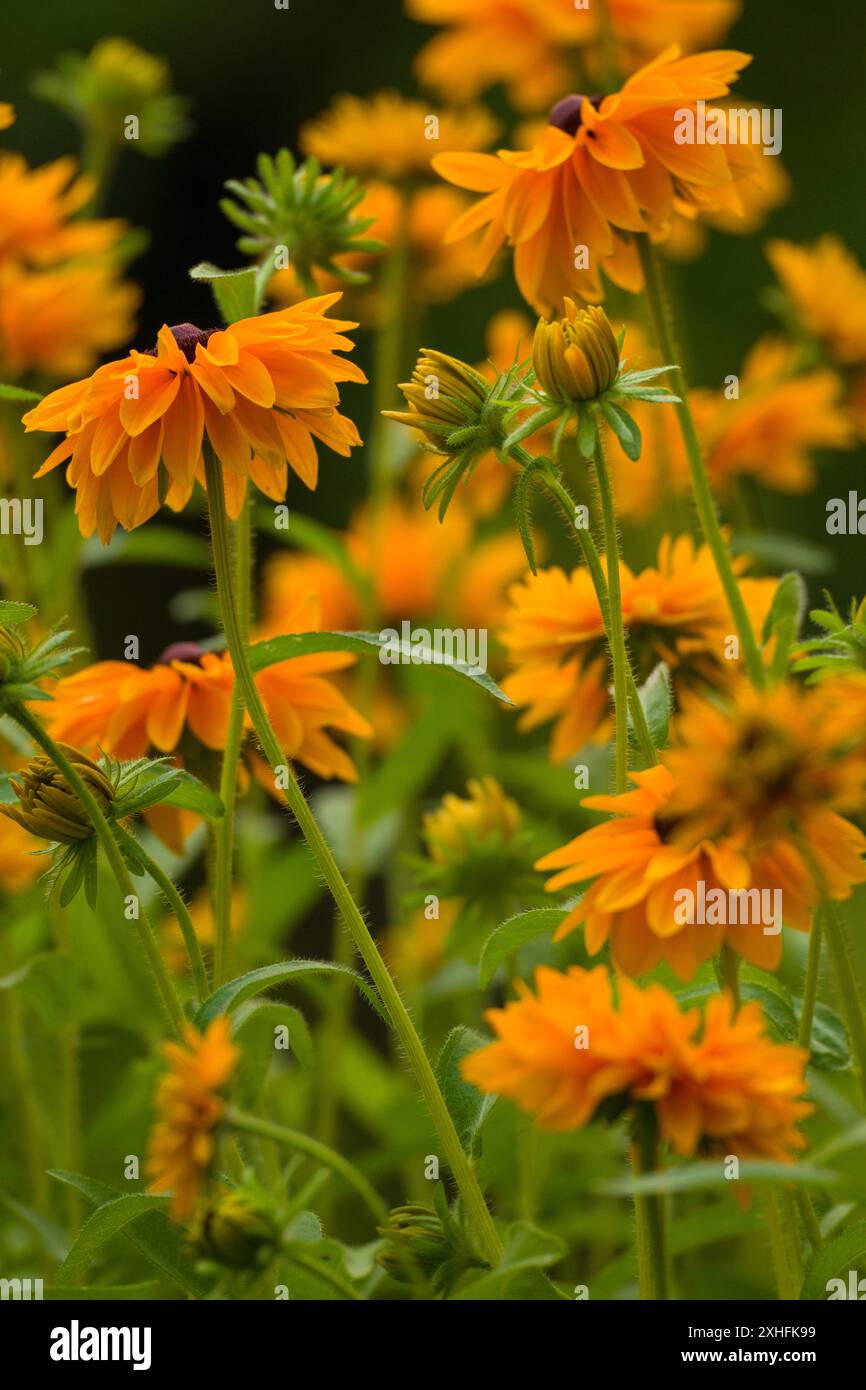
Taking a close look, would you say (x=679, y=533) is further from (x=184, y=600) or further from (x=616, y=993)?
(x=616, y=993)

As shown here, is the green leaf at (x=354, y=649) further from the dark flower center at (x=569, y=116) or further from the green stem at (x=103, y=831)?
the dark flower center at (x=569, y=116)

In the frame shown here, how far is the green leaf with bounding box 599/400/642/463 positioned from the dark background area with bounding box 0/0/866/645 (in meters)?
1.35

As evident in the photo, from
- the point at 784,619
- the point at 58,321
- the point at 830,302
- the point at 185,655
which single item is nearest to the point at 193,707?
the point at 185,655

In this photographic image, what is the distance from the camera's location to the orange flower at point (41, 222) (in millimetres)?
993

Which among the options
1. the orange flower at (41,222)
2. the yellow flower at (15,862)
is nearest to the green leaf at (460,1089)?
the yellow flower at (15,862)

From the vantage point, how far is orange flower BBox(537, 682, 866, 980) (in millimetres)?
414

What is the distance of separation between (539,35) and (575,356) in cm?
66

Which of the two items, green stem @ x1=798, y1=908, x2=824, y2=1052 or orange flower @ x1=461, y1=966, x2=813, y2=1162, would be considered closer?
orange flower @ x1=461, y1=966, x2=813, y2=1162

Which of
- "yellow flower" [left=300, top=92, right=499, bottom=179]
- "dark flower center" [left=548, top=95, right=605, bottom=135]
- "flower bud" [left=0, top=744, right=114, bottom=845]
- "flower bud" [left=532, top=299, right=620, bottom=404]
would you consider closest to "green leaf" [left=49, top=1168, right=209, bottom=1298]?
"flower bud" [left=0, top=744, right=114, bottom=845]

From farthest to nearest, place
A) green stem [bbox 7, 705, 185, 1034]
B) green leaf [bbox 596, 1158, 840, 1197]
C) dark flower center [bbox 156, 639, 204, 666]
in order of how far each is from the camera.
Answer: dark flower center [bbox 156, 639, 204, 666] → green stem [bbox 7, 705, 185, 1034] → green leaf [bbox 596, 1158, 840, 1197]

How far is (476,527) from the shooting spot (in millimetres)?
1510

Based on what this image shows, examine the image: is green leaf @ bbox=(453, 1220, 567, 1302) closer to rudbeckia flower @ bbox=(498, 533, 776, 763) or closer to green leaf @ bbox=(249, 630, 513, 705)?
green leaf @ bbox=(249, 630, 513, 705)

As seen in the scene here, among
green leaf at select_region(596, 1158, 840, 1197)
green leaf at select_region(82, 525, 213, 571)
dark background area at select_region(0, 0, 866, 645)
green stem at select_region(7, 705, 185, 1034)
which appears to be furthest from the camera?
dark background area at select_region(0, 0, 866, 645)

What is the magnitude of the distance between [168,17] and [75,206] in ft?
5.23
